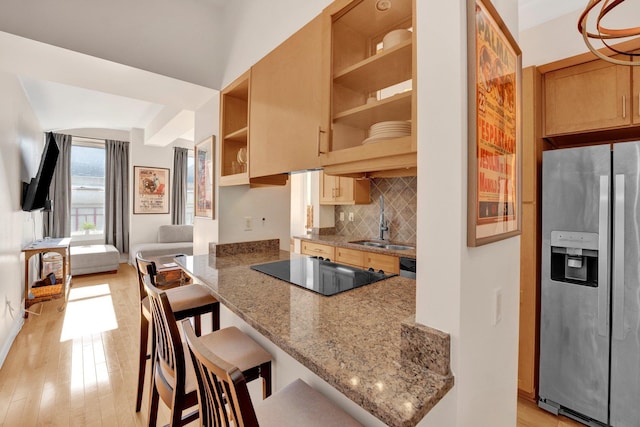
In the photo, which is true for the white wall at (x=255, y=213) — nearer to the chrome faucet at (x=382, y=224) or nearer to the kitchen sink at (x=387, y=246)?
the kitchen sink at (x=387, y=246)

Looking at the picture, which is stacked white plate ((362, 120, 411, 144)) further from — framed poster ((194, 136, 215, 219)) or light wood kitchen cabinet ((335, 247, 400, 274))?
light wood kitchen cabinet ((335, 247, 400, 274))

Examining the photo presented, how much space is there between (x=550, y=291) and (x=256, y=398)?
2.06m

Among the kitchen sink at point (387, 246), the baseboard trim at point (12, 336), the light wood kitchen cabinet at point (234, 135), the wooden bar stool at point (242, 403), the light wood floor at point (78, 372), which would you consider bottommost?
the light wood floor at point (78, 372)

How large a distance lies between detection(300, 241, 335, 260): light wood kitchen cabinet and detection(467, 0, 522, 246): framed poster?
255 centimetres

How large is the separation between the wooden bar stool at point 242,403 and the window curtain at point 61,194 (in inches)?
259

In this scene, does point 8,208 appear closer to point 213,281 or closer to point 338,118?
point 213,281

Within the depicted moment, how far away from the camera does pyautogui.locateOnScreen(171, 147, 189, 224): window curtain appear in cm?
673

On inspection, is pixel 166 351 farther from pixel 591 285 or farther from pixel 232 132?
pixel 591 285

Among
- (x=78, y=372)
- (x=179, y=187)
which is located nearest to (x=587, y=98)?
(x=78, y=372)

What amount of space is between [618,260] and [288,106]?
2.16m

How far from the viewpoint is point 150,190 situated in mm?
6395

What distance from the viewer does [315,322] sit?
112cm

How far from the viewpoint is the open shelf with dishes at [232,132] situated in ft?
7.65

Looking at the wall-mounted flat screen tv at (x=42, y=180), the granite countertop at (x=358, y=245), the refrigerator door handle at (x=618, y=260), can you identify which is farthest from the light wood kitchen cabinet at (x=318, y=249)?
the wall-mounted flat screen tv at (x=42, y=180)
